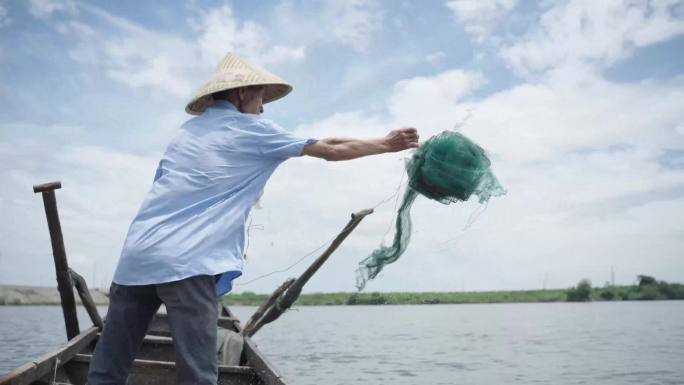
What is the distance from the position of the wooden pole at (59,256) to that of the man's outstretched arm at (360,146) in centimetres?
337

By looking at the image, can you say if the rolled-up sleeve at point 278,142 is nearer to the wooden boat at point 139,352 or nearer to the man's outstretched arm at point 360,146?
the man's outstretched arm at point 360,146

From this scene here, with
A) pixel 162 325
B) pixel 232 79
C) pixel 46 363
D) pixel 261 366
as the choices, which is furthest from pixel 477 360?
pixel 232 79

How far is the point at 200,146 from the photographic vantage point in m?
2.28

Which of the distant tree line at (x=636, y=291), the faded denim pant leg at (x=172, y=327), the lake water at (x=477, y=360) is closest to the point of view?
the faded denim pant leg at (x=172, y=327)

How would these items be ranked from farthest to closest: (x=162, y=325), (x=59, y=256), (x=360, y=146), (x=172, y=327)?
(x=162, y=325), (x=59, y=256), (x=360, y=146), (x=172, y=327)

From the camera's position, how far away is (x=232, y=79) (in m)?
2.46

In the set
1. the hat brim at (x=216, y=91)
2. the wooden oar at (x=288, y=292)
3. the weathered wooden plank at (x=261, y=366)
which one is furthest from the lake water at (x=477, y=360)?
the hat brim at (x=216, y=91)

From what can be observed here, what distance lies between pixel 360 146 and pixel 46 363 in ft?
10.2

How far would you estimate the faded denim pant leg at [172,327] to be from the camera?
2.11 meters

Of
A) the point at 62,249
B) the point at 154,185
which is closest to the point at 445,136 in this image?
the point at 154,185

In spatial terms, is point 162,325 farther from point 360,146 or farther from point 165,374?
point 360,146

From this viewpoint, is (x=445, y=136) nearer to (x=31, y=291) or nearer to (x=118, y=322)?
(x=118, y=322)

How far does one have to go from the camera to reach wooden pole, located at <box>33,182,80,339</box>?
492cm

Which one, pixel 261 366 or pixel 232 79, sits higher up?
pixel 232 79
